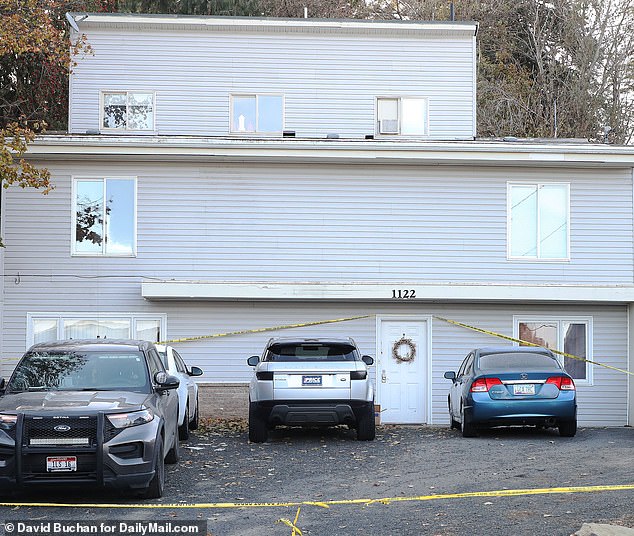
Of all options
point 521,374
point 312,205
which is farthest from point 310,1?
point 521,374

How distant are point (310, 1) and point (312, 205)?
17296 mm

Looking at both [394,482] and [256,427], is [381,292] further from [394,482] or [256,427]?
[394,482]

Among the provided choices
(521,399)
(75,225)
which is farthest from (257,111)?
(521,399)

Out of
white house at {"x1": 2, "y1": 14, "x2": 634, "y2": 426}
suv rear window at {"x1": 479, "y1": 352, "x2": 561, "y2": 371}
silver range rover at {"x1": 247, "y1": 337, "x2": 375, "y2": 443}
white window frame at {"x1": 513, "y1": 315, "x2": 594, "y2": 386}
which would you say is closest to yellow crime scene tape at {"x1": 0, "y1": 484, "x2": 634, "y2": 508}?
silver range rover at {"x1": 247, "y1": 337, "x2": 375, "y2": 443}

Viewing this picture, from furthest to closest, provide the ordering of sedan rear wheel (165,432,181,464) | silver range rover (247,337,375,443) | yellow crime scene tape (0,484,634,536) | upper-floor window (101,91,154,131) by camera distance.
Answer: upper-floor window (101,91,154,131) < silver range rover (247,337,375,443) < sedan rear wheel (165,432,181,464) < yellow crime scene tape (0,484,634,536)

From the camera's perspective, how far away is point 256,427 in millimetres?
15820

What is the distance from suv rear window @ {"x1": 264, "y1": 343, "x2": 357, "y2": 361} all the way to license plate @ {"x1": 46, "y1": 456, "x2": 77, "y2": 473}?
5851mm

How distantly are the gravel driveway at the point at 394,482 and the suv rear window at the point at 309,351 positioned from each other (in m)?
1.37

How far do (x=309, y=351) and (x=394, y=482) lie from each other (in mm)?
4187

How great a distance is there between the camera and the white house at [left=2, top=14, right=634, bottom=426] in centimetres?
2106

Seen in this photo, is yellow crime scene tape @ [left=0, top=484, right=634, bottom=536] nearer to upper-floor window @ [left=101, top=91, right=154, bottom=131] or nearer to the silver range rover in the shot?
the silver range rover

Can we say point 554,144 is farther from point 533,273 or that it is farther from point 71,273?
point 71,273

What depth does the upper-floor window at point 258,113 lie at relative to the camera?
76.3 feet

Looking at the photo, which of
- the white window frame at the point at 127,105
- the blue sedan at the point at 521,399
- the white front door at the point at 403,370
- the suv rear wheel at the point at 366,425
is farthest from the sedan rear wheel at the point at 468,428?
the white window frame at the point at 127,105
